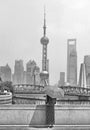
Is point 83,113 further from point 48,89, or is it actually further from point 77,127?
point 48,89

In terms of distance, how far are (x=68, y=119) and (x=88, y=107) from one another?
7.23ft

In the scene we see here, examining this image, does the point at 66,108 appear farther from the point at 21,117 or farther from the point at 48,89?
the point at 21,117

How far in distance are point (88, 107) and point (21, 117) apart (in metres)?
6.38

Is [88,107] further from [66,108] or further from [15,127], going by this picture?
[15,127]

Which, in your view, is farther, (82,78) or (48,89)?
(82,78)

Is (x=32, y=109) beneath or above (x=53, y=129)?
above

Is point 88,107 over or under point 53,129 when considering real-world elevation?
over

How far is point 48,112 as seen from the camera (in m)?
24.6

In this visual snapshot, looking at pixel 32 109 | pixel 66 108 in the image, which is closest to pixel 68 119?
pixel 66 108

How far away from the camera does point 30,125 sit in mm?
25016

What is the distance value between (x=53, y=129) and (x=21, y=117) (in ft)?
10.6

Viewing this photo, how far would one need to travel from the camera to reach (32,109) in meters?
25.1

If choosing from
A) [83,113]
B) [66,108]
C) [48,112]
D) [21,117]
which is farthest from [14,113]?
[83,113]

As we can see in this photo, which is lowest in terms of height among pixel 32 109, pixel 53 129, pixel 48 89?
pixel 53 129
